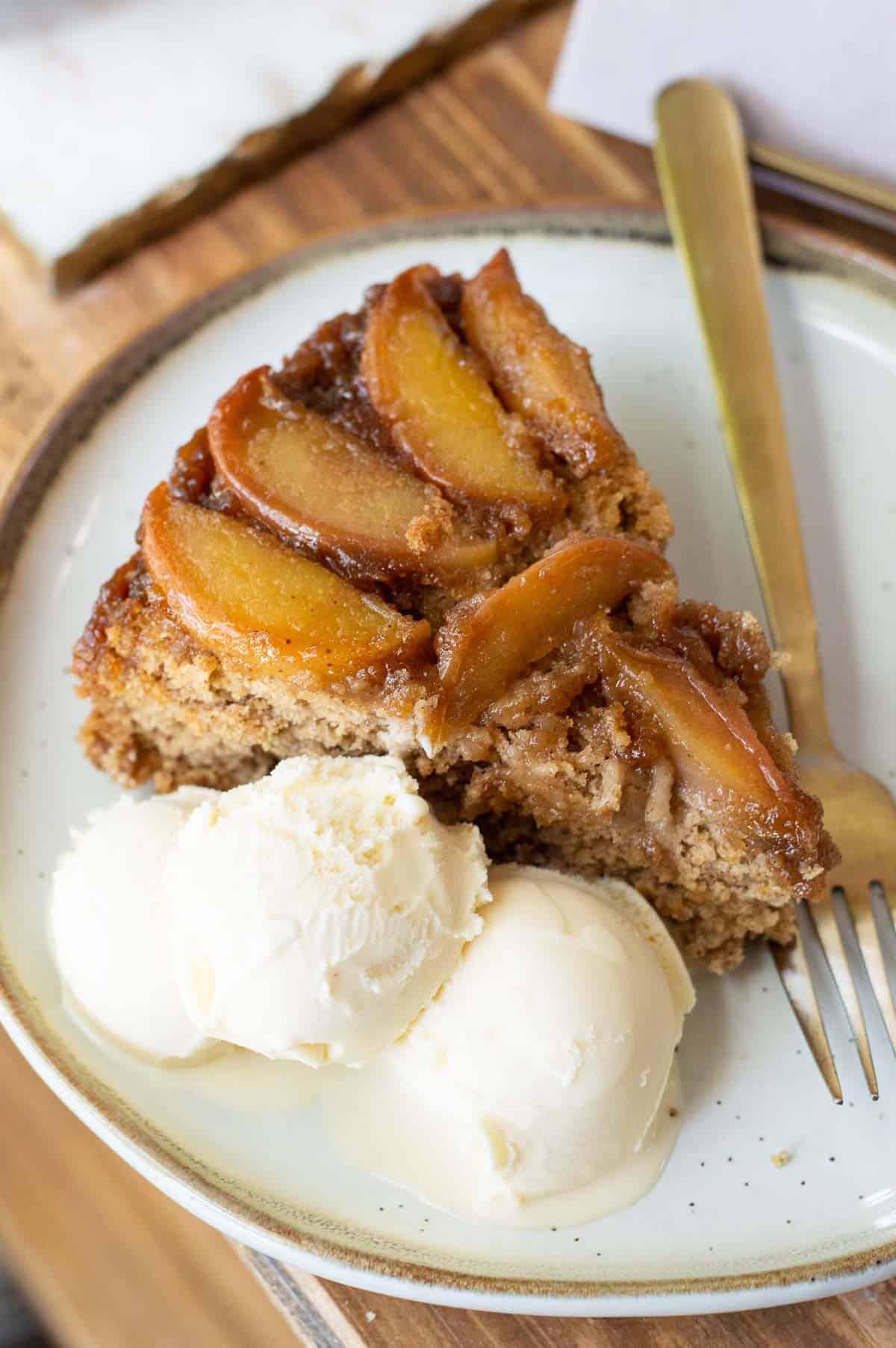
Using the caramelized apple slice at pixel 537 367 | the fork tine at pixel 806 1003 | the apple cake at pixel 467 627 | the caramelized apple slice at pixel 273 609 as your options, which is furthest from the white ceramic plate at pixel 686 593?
the caramelized apple slice at pixel 273 609

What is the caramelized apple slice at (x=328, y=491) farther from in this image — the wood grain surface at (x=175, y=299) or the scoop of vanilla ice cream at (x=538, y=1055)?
the wood grain surface at (x=175, y=299)

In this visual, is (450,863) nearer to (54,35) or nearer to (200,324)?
(200,324)

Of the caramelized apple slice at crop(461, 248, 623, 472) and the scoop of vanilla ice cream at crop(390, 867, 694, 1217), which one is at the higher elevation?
the caramelized apple slice at crop(461, 248, 623, 472)

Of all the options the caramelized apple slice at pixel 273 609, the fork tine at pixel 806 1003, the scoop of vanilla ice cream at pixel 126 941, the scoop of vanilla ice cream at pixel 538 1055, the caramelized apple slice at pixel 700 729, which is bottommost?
the fork tine at pixel 806 1003

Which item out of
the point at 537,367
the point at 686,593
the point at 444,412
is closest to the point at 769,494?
the point at 686,593

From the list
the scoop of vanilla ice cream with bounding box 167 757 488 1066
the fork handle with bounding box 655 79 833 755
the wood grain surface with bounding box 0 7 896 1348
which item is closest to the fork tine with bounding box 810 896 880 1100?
the fork handle with bounding box 655 79 833 755

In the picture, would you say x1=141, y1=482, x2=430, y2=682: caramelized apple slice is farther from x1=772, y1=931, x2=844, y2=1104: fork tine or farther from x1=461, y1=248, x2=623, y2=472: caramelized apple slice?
x1=772, y1=931, x2=844, y2=1104: fork tine

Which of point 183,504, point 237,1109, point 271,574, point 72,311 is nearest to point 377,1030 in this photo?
point 237,1109
